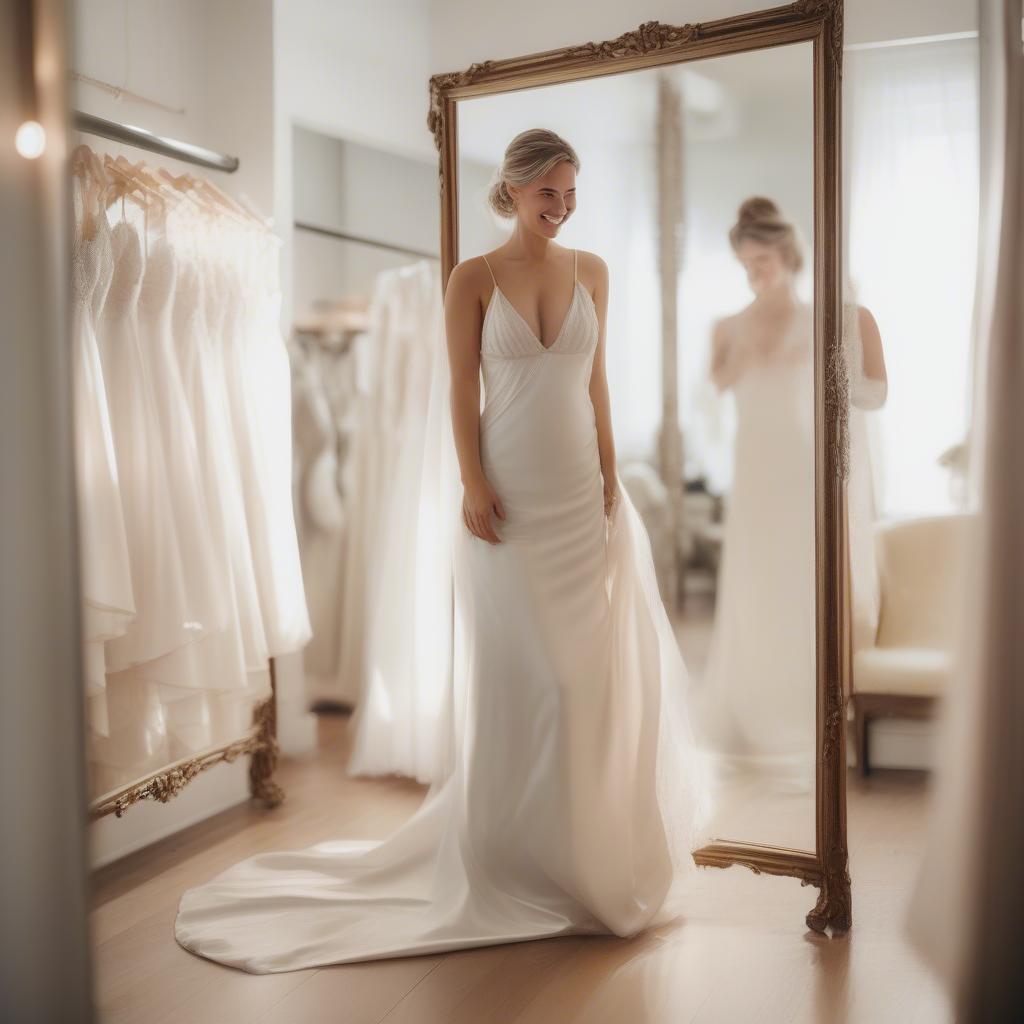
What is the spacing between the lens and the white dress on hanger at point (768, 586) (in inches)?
106

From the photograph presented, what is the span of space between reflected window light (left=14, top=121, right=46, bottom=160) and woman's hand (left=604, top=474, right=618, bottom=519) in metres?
1.64

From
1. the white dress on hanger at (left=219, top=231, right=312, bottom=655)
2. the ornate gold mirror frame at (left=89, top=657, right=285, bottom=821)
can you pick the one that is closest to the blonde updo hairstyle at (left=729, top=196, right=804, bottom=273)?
the white dress on hanger at (left=219, top=231, right=312, bottom=655)

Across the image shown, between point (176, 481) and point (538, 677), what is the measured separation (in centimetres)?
113

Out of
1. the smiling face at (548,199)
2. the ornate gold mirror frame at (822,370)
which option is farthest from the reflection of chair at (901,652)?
the smiling face at (548,199)

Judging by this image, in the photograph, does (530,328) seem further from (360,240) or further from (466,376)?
(360,240)

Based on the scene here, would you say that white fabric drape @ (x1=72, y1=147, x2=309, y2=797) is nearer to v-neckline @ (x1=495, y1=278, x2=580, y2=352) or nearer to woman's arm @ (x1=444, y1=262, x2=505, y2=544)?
woman's arm @ (x1=444, y1=262, x2=505, y2=544)

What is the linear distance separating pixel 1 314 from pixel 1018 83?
141 cm

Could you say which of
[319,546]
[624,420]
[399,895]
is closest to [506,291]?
[624,420]

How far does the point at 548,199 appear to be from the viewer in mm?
2607

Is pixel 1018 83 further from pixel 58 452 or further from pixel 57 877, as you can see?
pixel 57 877

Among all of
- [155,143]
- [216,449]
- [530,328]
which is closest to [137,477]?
[216,449]

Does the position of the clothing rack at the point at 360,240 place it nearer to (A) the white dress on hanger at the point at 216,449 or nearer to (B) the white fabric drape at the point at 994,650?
(A) the white dress on hanger at the point at 216,449

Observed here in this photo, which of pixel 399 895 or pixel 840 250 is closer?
pixel 840 250

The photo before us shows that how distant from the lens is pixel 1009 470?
1470 mm
